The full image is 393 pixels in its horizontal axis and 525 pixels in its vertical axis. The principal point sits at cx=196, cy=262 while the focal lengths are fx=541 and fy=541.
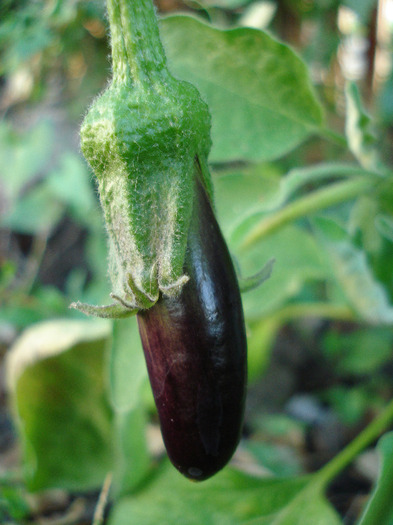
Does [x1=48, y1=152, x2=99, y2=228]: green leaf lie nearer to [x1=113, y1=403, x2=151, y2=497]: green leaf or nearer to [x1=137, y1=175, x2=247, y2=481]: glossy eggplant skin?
[x1=113, y1=403, x2=151, y2=497]: green leaf

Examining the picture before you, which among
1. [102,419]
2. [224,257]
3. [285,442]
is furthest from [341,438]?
[224,257]

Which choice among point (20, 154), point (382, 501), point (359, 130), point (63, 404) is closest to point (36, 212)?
point (20, 154)

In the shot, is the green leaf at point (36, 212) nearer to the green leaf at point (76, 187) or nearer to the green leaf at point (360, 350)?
the green leaf at point (76, 187)

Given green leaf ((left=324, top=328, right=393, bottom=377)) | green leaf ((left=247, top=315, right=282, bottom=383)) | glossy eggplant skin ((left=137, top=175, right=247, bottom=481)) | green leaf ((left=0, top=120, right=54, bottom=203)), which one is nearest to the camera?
glossy eggplant skin ((left=137, top=175, right=247, bottom=481))

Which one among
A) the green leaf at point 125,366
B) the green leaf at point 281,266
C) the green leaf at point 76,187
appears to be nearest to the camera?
the green leaf at point 125,366

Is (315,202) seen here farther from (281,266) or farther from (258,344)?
(258,344)

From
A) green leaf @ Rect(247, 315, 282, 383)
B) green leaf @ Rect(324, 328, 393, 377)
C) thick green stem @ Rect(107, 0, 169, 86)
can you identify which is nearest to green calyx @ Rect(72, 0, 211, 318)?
thick green stem @ Rect(107, 0, 169, 86)

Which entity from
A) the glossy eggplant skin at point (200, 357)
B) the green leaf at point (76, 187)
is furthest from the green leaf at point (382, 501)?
the green leaf at point (76, 187)

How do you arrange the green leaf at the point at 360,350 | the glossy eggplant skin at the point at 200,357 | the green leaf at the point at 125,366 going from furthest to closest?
the green leaf at the point at 360,350 < the green leaf at the point at 125,366 < the glossy eggplant skin at the point at 200,357
